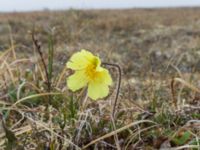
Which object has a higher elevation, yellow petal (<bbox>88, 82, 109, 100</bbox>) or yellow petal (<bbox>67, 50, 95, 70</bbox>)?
yellow petal (<bbox>67, 50, 95, 70</bbox>)

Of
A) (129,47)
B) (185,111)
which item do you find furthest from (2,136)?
(129,47)

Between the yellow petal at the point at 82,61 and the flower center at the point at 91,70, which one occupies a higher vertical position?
the yellow petal at the point at 82,61

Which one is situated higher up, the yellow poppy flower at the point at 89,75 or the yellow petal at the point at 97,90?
the yellow poppy flower at the point at 89,75

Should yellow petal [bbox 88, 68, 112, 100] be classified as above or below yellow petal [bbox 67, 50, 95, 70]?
below

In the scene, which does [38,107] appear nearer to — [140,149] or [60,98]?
[60,98]

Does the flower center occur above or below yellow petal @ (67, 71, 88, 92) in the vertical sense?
above
